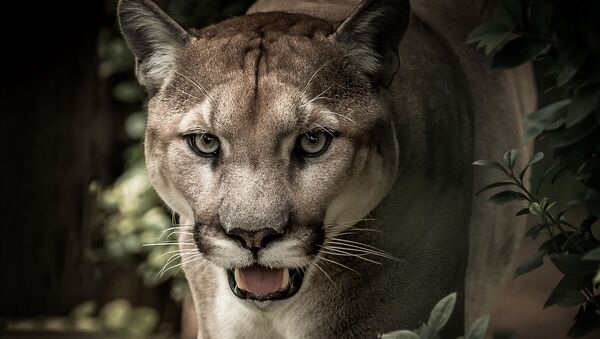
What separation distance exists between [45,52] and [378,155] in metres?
3.45

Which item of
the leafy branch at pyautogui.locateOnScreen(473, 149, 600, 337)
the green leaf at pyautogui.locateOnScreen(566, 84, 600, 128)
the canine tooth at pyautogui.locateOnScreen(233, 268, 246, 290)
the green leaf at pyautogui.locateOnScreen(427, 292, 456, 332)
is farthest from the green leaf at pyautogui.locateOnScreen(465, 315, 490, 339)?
the canine tooth at pyautogui.locateOnScreen(233, 268, 246, 290)

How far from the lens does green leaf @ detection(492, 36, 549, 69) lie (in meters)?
3.20

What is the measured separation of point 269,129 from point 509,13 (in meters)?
0.78

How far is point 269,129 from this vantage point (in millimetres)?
3385

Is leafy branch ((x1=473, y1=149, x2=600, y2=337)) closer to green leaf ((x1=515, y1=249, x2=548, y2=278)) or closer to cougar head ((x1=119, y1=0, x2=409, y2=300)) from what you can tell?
green leaf ((x1=515, y1=249, x2=548, y2=278))

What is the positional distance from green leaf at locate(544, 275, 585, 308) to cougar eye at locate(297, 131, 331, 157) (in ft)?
2.69

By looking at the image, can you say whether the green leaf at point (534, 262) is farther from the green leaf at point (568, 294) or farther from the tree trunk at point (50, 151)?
the tree trunk at point (50, 151)

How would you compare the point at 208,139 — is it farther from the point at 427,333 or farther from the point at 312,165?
the point at 427,333

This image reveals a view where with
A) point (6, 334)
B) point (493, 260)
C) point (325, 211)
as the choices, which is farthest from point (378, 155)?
point (6, 334)

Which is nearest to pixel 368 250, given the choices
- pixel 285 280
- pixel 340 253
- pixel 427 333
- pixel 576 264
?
pixel 340 253

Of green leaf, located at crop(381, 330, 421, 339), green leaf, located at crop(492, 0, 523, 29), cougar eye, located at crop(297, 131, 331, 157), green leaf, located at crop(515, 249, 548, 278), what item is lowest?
green leaf, located at crop(381, 330, 421, 339)

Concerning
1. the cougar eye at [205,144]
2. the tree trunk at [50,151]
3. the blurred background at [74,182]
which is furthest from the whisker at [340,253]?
the tree trunk at [50,151]

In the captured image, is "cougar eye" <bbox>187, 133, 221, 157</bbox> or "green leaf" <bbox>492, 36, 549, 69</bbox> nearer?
"green leaf" <bbox>492, 36, 549, 69</bbox>

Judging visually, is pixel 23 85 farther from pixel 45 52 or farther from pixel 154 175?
pixel 154 175
